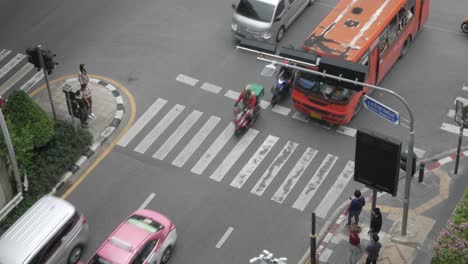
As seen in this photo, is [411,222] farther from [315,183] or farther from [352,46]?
[352,46]

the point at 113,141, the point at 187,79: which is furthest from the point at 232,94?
the point at 113,141

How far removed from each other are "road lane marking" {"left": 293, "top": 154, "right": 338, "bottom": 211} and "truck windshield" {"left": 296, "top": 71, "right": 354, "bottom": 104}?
2.10 metres

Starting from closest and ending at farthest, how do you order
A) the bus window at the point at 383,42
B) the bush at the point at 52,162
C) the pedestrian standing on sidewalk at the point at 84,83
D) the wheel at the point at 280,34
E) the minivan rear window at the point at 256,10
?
the bush at the point at 52,162, the pedestrian standing on sidewalk at the point at 84,83, the bus window at the point at 383,42, the minivan rear window at the point at 256,10, the wheel at the point at 280,34

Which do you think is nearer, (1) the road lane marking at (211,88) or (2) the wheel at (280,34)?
(1) the road lane marking at (211,88)

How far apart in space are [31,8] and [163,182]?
13015 millimetres

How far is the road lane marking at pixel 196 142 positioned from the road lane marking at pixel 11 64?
29.5ft

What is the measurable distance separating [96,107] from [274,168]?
7.56 metres

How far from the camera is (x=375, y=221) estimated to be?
23375 millimetres

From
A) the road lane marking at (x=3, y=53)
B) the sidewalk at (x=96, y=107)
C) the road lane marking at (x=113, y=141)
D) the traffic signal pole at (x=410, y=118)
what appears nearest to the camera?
the traffic signal pole at (x=410, y=118)

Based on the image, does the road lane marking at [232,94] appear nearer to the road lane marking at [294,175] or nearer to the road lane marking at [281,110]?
the road lane marking at [281,110]

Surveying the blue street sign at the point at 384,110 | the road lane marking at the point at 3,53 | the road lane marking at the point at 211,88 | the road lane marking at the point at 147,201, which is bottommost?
the road lane marking at the point at 147,201

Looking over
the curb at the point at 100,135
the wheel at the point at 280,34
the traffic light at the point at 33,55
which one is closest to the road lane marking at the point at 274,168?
the curb at the point at 100,135

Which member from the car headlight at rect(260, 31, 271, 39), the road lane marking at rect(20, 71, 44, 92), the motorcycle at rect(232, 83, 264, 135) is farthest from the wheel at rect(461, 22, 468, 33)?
the road lane marking at rect(20, 71, 44, 92)

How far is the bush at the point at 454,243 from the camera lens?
72.8ft
